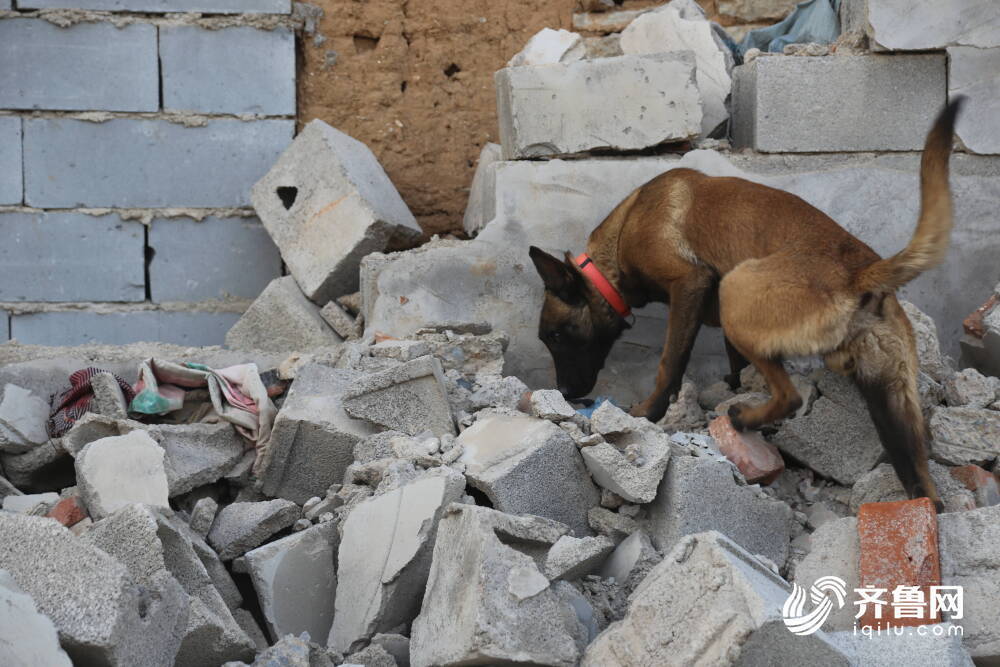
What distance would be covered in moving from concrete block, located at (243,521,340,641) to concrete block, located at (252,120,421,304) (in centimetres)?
283

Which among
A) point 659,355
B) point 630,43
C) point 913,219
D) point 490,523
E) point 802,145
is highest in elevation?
point 630,43

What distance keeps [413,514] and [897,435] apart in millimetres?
1985

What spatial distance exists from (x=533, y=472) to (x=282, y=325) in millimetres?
2924

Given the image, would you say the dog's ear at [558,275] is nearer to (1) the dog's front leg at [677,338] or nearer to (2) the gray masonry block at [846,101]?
(1) the dog's front leg at [677,338]

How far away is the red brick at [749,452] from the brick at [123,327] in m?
3.81

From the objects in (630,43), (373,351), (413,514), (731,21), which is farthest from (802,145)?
(413,514)

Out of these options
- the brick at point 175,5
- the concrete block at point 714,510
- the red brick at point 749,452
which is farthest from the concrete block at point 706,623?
the brick at point 175,5

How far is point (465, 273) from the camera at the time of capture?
19.6 ft

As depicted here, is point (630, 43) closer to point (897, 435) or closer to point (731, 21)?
point (731, 21)

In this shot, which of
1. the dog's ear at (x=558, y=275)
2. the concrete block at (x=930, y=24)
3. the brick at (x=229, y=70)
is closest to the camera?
the dog's ear at (x=558, y=275)

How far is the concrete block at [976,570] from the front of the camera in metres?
3.33

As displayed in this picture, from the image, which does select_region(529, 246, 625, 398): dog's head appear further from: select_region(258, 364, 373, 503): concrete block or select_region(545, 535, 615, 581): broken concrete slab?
select_region(545, 535, 615, 581): broken concrete slab

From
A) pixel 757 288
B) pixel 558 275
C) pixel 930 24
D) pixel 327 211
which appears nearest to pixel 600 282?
Answer: pixel 558 275

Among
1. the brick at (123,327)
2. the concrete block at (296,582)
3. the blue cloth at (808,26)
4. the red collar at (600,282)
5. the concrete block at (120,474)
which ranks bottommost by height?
the brick at (123,327)
